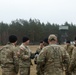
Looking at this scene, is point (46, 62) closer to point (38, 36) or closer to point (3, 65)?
point (3, 65)

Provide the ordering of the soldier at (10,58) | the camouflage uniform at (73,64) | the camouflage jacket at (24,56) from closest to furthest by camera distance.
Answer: the camouflage uniform at (73,64) < the soldier at (10,58) < the camouflage jacket at (24,56)

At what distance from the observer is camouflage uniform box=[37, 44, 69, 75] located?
8.38 meters

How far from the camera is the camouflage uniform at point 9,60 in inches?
398

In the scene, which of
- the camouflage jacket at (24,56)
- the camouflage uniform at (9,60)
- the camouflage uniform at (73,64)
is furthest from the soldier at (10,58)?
the camouflage jacket at (24,56)

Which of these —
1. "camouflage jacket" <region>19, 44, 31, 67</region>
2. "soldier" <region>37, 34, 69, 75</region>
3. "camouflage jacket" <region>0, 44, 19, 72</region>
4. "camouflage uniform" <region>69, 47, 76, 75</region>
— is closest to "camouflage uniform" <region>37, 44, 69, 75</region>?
"soldier" <region>37, 34, 69, 75</region>

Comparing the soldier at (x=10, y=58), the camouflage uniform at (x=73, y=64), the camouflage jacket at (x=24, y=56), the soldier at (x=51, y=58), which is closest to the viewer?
the soldier at (x=51, y=58)

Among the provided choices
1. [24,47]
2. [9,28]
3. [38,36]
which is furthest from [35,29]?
[24,47]

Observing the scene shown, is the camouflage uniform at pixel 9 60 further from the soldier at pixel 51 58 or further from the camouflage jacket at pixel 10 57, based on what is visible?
the soldier at pixel 51 58

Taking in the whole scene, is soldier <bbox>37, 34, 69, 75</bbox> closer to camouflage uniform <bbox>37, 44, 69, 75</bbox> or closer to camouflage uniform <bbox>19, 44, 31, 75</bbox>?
camouflage uniform <bbox>37, 44, 69, 75</bbox>

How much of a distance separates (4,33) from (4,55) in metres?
96.4

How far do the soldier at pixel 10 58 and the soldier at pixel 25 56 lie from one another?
1.78m

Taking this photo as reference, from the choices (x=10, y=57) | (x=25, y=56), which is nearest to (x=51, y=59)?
(x=10, y=57)

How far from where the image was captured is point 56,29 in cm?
11862

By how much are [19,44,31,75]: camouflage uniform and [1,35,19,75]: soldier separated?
1.78 m
